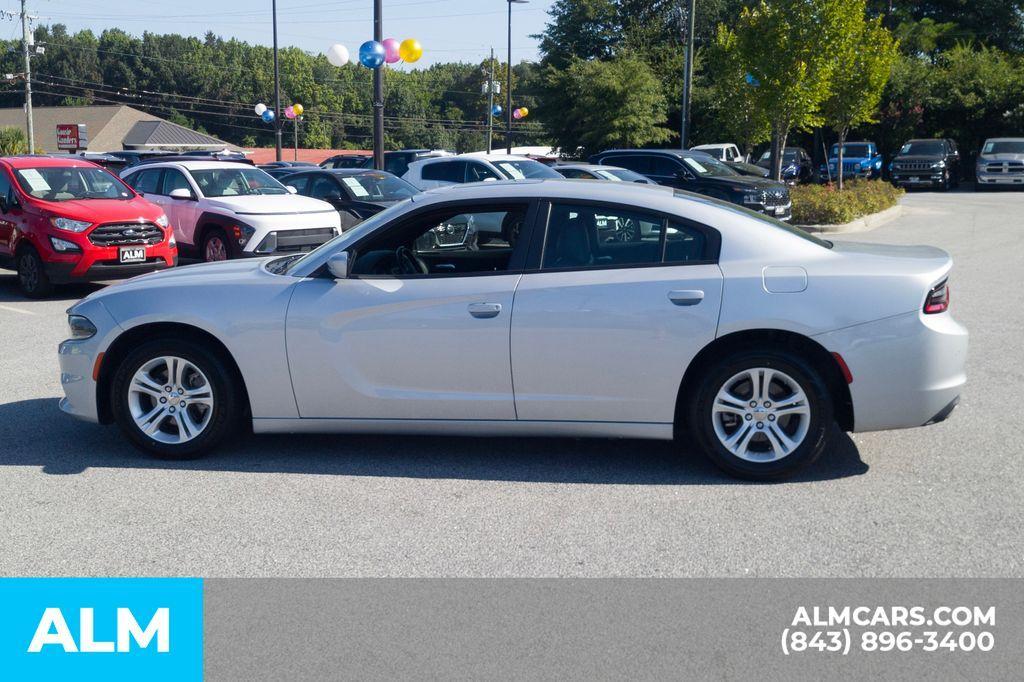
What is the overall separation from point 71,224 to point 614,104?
33104 millimetres

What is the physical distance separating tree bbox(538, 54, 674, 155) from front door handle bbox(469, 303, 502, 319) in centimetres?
3854

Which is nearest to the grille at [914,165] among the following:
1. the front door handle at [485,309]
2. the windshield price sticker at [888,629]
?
the front door handle at [485,309]

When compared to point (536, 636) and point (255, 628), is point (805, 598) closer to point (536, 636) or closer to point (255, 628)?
point (536, 636)

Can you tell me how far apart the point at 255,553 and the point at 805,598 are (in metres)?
2.35

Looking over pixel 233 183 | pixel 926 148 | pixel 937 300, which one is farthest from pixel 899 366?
pixel 926 148

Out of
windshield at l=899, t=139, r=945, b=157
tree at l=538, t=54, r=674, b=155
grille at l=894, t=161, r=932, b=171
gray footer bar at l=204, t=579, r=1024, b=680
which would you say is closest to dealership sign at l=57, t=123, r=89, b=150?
tree at l=538, t=54, r=674, b=155

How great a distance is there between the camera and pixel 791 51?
25047 millimetres

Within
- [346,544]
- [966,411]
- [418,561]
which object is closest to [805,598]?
[418,561]

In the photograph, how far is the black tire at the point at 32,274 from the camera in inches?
516

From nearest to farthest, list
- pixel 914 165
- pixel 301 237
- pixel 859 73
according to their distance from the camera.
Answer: pixel 301 237 < pixel 859 73 < pixel 914 165

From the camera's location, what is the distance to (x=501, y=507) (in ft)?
17.6

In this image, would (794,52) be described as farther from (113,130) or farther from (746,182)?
(113,130)

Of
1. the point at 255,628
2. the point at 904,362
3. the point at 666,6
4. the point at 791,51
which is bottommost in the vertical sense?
the point at 255,628

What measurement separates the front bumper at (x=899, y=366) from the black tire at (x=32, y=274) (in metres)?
10.5
